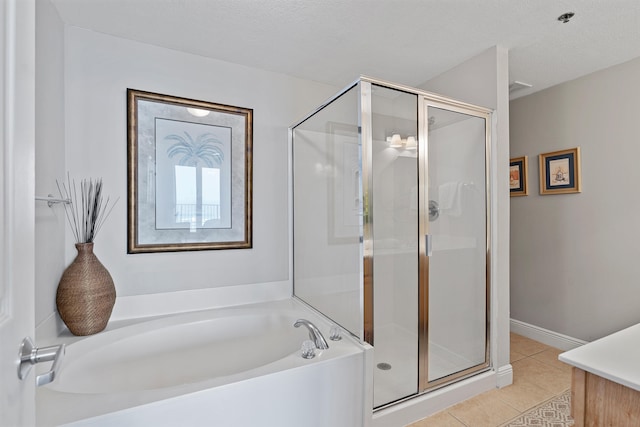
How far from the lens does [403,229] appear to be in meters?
2.01

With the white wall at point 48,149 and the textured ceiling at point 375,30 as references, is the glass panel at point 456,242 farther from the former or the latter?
the white wall at point 48,149

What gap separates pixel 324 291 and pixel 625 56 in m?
2.84

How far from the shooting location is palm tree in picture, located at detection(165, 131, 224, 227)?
7.18ft

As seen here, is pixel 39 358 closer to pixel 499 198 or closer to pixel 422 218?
pixel 422 218

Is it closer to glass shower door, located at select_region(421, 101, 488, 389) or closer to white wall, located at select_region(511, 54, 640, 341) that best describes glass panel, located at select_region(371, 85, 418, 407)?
glass shower door, located at select_region(421, 101, 488, 389)

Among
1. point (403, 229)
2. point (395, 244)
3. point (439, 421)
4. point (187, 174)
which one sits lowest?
point (439, 421)

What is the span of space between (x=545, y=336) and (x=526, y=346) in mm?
226

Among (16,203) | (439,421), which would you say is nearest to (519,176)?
(439,421)

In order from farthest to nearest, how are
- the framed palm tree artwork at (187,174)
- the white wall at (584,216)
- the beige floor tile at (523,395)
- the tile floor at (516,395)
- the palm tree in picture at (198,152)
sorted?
1. the white wall at (584,216)
2. the palm tree in picture at (198,152)
3. the framed palm tree artwork at (187,174)
4. the beige floor tile at (523,395)
5. the tile floor at (516,395)

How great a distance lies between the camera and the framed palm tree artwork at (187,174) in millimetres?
2076

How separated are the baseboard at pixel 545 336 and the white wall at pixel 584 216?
51mm

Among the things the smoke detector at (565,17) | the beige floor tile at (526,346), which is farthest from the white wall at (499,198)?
the beige floor tile at (526,346)

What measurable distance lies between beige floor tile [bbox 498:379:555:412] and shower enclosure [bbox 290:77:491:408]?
201mm

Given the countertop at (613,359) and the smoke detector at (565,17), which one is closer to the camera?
the countertop at (613,359)
